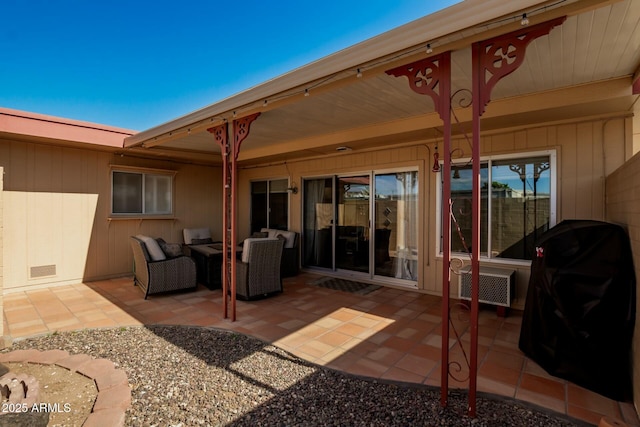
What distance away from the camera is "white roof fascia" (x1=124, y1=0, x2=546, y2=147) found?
5.73 ft

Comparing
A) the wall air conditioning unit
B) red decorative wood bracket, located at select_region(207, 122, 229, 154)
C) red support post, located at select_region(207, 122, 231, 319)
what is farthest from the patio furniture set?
the wall air conditioning unit

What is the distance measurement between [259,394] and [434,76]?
2.56 metres

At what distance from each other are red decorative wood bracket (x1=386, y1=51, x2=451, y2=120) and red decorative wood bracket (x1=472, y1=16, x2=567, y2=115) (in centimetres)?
18

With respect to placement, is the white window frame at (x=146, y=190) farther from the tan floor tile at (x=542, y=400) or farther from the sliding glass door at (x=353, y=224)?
the tan floor tile at (x=542, y=400)

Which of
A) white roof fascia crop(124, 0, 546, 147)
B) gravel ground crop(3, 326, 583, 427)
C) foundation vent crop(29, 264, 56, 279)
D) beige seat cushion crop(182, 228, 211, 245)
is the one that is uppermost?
white roof fascia crop(124, 0, 546, 147)

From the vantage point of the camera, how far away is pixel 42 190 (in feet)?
17.6

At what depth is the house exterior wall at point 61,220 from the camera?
511 centimetres

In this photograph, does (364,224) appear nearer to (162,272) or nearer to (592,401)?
(162,272)

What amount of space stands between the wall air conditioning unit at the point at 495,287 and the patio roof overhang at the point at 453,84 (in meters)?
1.88

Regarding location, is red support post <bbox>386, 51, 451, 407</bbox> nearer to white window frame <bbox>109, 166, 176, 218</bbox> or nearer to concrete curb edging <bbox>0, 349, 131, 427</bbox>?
concrete curb edging <bbox>0, 349, 131, 427</bbox>

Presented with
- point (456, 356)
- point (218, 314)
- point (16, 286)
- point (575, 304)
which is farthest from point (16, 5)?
point (575, 304)

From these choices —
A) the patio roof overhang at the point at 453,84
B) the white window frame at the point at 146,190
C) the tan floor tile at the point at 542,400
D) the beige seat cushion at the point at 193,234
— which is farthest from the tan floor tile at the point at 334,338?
the white window frame at the point at 146,190

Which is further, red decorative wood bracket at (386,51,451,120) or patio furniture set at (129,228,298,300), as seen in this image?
patio furniture set at (129,228,298,300)

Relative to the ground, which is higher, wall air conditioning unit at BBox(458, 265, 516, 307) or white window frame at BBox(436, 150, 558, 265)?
white window frame at BBox(436, 150, 558, 265)
